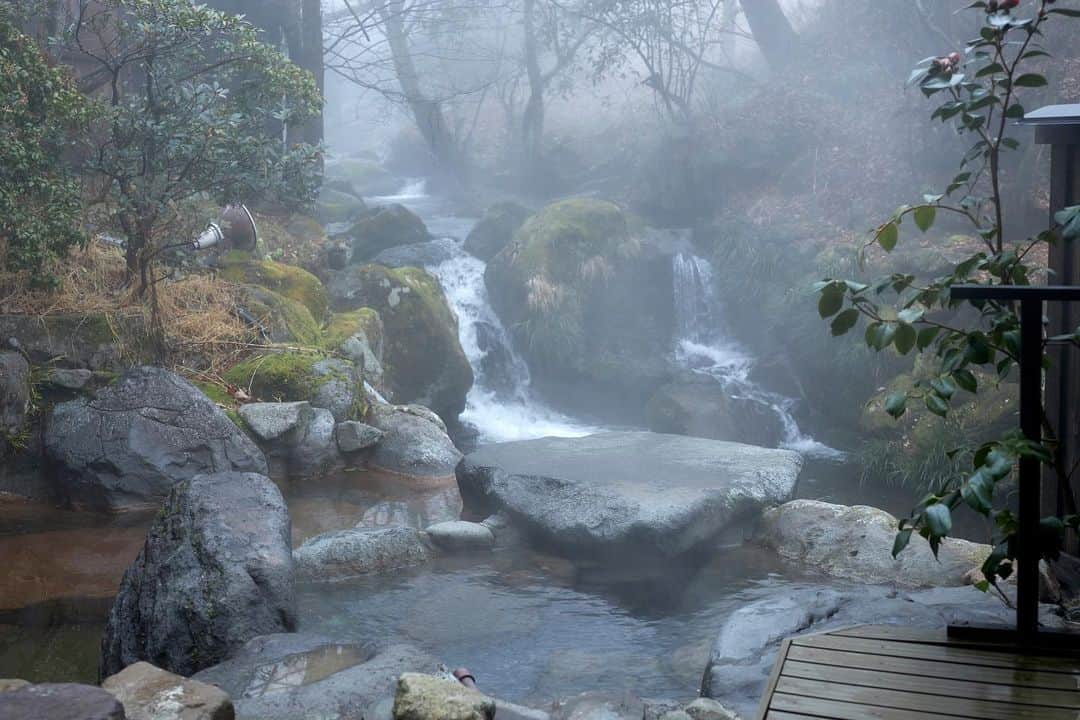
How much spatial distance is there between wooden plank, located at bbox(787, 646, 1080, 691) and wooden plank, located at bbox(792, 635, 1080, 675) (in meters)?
0.03

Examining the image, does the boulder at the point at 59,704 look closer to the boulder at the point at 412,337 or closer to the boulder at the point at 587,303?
the boulder at the point at 412,337

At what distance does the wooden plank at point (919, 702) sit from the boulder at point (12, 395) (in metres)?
7.09

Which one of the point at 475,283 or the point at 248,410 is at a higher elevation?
the point at 475,283

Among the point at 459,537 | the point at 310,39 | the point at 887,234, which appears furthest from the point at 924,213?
the point at 310,39

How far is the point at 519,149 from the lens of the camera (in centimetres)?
2242

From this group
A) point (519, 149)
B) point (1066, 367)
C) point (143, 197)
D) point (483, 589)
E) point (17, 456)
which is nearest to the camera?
point (1066, 367)

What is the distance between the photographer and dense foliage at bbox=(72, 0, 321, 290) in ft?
27.8

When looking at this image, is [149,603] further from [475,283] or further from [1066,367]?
[475,283]

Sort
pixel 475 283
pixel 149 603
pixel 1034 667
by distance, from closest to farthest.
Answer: pixel 1034 667 < pixel 149 603 < pixel 475 283

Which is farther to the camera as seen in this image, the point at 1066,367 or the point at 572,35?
the point at 572,35

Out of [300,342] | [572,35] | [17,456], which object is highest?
[572,35]

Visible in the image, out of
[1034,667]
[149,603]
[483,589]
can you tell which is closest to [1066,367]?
[1034,667]

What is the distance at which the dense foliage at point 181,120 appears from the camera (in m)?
8.48

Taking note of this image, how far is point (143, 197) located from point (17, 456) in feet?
8.17
